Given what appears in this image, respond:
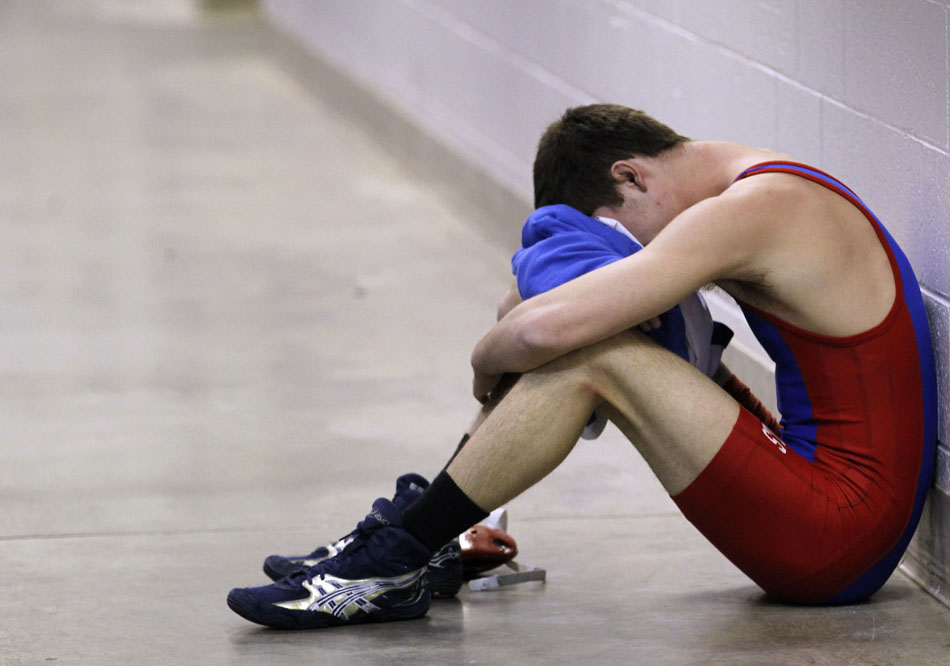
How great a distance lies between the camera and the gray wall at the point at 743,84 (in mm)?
2514

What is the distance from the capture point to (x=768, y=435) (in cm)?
231

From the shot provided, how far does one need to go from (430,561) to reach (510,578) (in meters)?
0.20

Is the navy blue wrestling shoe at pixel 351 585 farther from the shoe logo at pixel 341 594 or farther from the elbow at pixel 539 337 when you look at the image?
the elbow at pixel 539 337

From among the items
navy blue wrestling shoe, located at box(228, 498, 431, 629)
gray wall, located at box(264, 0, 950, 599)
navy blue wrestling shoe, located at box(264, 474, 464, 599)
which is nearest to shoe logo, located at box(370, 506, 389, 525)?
navy blue wrestling shoe, located at box(228, 498, 431, 629)

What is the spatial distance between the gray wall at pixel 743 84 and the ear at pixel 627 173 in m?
0.49

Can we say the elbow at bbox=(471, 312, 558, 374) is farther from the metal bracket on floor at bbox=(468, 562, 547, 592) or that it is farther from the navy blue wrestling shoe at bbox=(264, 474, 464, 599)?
the metal bracket on floor at bbox=(468, 562, 547, 592)

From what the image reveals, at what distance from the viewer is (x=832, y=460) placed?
2.35 meters

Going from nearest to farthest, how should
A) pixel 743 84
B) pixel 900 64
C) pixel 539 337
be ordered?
pixel 539 337 → pixel 900 64 → pixel 743 84

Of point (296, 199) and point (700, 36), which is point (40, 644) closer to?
point (700, 36)

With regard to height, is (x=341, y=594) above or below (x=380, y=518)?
below

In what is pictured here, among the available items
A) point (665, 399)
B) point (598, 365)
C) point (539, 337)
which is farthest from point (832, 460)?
point (539, 337)

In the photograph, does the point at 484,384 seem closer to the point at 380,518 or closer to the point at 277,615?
the point at 380,518

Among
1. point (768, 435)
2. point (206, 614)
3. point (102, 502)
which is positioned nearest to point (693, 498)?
point (768, 435)

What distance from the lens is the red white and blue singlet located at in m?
2.29
